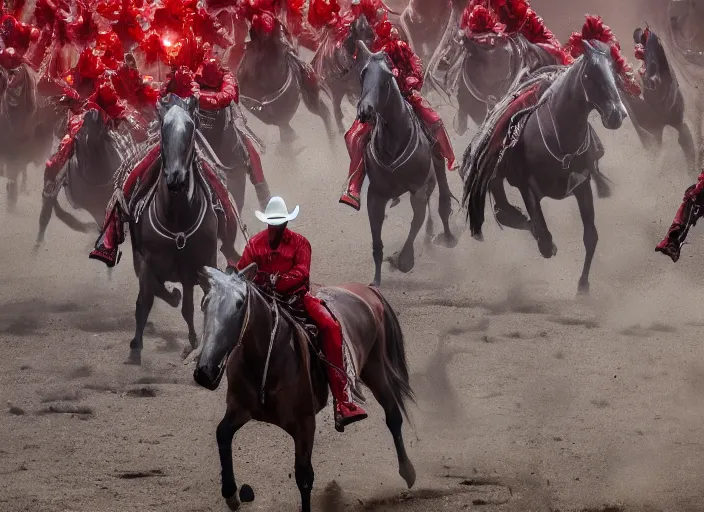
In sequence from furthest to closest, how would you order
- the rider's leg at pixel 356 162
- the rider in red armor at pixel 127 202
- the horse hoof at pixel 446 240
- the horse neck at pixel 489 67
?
the horse neck at pixel 489 67 → the horse hoof at pixel 446 240 → the rider's leg at pixel 356 162 → the rider in red armor at pixel 127 202

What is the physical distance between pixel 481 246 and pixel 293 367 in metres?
7.05

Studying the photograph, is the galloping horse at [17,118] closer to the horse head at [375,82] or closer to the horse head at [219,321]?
the horse head at [375,82]

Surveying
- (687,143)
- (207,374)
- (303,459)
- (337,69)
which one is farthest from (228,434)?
(687,143)

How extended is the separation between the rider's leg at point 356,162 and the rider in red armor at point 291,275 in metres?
4.88

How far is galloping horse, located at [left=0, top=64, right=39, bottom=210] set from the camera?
15945mm

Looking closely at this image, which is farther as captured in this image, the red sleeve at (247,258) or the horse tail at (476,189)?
the horse tail at (476,189)

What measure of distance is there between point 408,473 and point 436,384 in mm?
2348

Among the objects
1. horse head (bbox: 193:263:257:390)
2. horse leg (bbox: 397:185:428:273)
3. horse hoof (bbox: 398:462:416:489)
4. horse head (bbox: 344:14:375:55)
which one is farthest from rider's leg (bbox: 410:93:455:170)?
horse head (bbox: 193:263:257:390)

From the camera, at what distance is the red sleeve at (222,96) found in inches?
498

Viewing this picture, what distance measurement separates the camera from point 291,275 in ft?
26.4

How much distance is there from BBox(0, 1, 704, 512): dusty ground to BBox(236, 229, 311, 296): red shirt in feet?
5.53

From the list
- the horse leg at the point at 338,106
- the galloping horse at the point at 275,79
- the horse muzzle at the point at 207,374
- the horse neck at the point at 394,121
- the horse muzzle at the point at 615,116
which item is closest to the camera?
the horse muzzle at the point at 207,374

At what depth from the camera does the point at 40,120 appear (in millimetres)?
16078

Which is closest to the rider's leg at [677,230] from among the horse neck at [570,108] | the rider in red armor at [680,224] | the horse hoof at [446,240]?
the rider in red armor at [680,224]
